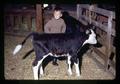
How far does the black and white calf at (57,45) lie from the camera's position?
3671 millimetres

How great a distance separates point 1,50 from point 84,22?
88.5 inches

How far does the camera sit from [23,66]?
14.0 feet

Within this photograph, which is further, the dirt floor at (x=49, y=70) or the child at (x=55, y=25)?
the child at (x=55, y=25)

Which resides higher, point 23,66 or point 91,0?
point 91,0

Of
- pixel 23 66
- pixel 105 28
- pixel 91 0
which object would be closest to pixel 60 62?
pixel 23 66

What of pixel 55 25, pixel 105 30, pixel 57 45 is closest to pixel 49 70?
pixel 57 45


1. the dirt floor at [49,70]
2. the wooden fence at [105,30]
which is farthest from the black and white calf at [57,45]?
the wooden fence at [105,30]

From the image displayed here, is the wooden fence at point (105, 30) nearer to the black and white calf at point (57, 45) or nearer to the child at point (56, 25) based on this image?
the black and white calf at point (57, 45)

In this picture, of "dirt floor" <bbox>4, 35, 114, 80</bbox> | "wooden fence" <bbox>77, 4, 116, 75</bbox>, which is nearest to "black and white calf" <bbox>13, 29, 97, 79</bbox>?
"dirt floor" <bbox>4, 35, 114, 80</bbox>

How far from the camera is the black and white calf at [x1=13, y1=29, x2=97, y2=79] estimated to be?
145 inches

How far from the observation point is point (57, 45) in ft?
12.4

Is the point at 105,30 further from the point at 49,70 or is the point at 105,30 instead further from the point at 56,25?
the point at 49,70

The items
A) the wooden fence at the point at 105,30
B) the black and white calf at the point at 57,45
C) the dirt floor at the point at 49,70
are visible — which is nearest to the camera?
the black and white calf at the point at 57,45

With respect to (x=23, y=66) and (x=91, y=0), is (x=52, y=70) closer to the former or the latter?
(x=23, y=66)
